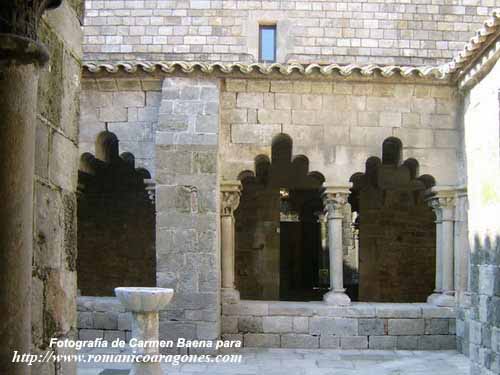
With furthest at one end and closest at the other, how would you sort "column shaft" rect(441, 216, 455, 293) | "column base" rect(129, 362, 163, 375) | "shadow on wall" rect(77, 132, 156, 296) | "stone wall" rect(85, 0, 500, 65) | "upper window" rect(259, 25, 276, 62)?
"shadow on wall" rect(77, 132, 156, 296), "upper window" rect(259, 25, 276, 62), "stone wall" rect(85, 0, 500, 65), "column shaft" rect(441, 216, 455, 293), "column base" rect(129, 362, 163, 375)

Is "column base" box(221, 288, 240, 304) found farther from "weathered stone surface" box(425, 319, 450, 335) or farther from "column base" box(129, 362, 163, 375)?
"column base" box(129, 362, 163, 375)

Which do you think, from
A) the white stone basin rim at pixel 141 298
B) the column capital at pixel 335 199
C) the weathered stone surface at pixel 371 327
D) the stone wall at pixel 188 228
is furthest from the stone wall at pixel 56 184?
the weathered stone surface at pixel 371 327

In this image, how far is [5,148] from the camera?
1.89 metres

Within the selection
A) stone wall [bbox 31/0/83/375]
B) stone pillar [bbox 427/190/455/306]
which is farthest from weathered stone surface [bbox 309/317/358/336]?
stone wall [bbox 31/0/83/375]

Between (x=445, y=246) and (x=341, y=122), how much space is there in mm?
2031

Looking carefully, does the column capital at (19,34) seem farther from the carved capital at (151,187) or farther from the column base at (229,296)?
the column base at (229,296)

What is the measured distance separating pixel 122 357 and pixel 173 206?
175 cm

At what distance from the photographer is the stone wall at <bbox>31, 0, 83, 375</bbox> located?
223 cm

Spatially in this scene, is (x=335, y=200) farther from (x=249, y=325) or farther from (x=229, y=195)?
(x=249, y=325)

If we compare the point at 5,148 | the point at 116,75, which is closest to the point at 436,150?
the point at 116,75

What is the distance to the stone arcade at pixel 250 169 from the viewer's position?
7.54ft

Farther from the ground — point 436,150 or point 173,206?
point 436,150

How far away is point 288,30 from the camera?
398 inches

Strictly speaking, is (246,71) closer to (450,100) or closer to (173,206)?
(173,206)
